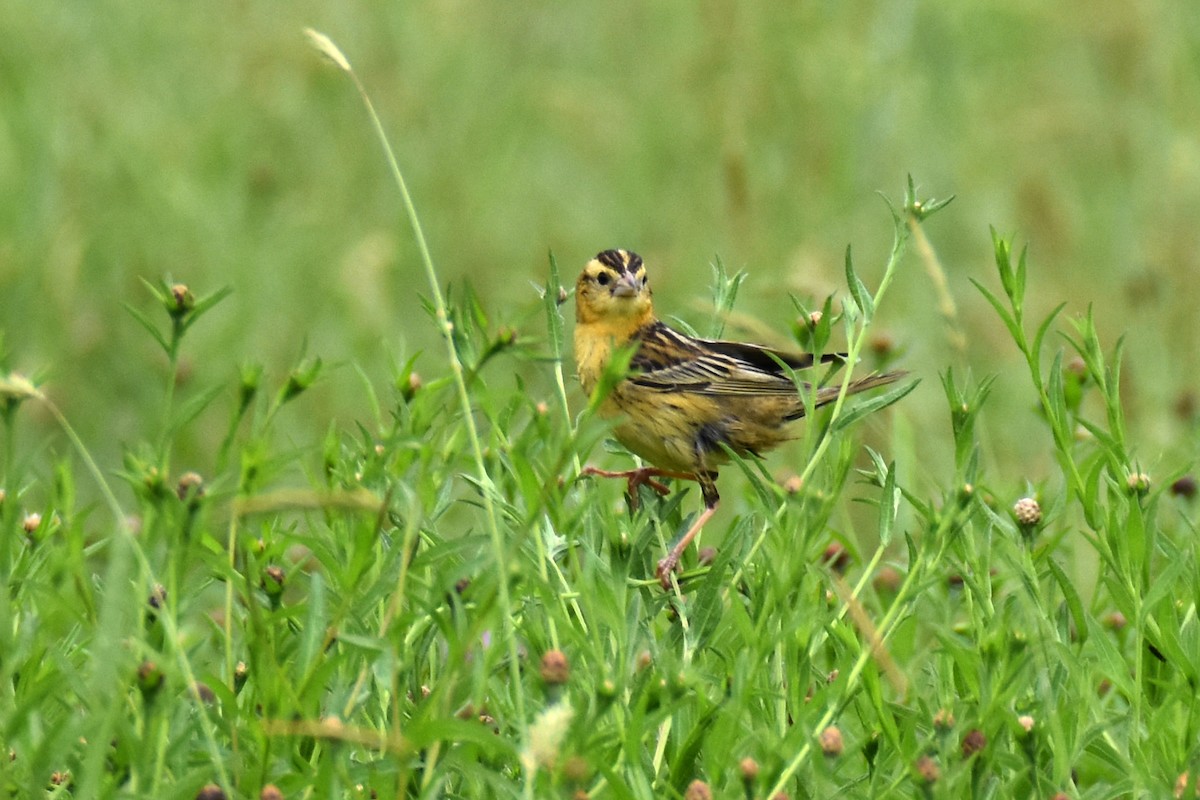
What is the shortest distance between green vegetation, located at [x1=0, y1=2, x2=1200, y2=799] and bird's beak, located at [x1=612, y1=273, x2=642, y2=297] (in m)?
0.63

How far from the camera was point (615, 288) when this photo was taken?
18.4 ft

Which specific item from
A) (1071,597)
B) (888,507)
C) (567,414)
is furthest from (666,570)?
(1071,597)

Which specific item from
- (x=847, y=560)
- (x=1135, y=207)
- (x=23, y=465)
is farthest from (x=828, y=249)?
(x=23, y=465)

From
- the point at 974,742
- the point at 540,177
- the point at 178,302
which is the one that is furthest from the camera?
the point at 540,177

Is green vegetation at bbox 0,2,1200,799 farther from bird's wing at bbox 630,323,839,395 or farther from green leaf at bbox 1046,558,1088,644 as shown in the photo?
bird's wing at bbox 630,323,839,395

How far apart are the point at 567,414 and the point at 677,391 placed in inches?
61.9

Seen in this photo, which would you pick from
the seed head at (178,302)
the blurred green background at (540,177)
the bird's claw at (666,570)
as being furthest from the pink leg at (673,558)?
the blurred green background at (540,177)

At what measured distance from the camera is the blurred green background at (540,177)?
7992mm

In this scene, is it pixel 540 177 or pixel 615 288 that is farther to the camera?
pixel 540 177

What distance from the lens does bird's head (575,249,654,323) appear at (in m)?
5.59

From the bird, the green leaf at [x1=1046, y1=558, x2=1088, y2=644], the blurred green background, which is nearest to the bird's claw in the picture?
the green leaf at [x1=1046, y1=558, x2=1088, y2=644]

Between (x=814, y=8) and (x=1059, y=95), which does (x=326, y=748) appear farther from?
(x=1059, y=95)

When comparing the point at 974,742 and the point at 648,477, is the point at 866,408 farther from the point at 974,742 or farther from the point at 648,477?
the point at 648,477

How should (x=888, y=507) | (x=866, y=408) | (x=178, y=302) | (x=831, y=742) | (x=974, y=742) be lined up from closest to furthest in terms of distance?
(x=831, y=742) → (x=974, y=742) → (x=178, y=302) → (x=888, y=507) → (x=866, y=408)
